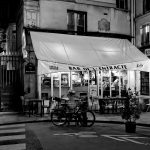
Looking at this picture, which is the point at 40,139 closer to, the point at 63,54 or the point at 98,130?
the point at 98,130

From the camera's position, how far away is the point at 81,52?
48.9 feet

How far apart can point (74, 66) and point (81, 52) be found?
172cm

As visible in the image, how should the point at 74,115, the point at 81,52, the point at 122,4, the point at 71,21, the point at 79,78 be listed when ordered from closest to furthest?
1. the point at 74,115
2. the point at 81,52
3. the point at 79,78
4. the point at 71,21
5. the point at 122,4

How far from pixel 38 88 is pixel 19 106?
171 cm

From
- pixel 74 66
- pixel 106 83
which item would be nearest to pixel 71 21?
pixel 106 83

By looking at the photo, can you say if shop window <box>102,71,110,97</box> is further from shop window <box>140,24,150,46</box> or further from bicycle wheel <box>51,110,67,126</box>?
bicycle wheel <box>51,110,67,126</box>

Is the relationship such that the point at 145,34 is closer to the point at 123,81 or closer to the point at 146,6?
the point at 146,6

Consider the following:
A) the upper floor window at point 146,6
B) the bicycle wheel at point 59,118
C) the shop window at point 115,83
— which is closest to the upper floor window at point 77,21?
the shop window at point 115,83

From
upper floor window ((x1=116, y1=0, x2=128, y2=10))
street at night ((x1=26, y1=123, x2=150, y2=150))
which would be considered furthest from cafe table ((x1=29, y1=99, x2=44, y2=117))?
upper floor window ((x1=116, y1=0, x2=128, y2=10))

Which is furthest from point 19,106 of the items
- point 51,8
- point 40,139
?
point 40,139

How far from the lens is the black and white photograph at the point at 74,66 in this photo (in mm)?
12078

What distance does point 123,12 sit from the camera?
18.8 meters

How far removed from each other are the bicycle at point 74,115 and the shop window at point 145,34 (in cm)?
830

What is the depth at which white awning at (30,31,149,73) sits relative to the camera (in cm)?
1353
